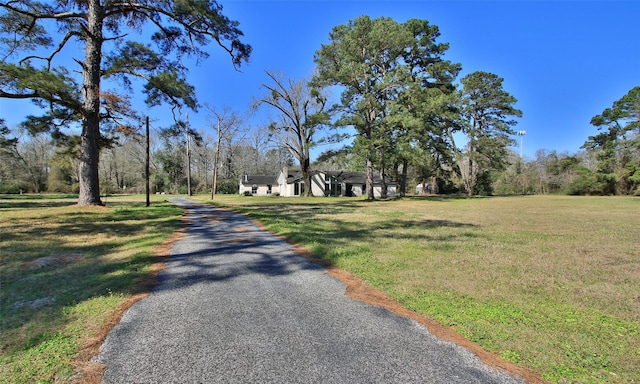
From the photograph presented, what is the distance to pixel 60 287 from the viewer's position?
4.69 metres

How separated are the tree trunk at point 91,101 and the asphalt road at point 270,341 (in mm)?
12479

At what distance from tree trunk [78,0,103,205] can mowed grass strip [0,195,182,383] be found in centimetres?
443

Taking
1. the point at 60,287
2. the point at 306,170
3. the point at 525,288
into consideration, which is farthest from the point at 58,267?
the point at 306,170

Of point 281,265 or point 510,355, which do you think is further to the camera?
point 281,265

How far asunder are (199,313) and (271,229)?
7405 millimetres

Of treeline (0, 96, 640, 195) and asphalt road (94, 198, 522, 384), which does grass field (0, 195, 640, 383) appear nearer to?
asphalt road (94, 198, 522, 384)

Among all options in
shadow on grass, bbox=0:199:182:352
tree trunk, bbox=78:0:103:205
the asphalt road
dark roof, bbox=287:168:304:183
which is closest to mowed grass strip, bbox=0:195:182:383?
shadow on grass, bbox=0:199:182:352

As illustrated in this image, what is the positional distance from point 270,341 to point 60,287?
3.79 meters

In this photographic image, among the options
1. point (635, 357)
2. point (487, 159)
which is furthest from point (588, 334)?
point (487, 159)

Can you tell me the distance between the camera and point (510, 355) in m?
2.93

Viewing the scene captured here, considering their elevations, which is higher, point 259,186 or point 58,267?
point 259,186

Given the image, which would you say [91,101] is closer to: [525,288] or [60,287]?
[60,287]

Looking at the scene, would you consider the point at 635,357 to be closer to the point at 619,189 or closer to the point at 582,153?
the point at 619,189

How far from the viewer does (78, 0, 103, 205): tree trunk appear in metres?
14.0
